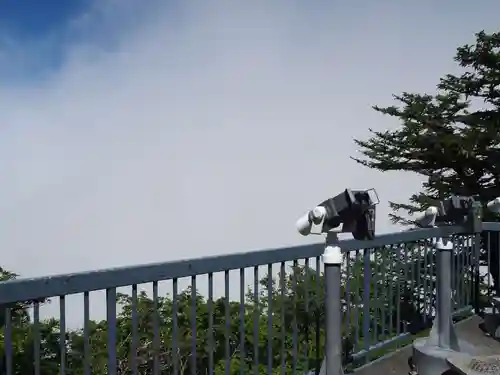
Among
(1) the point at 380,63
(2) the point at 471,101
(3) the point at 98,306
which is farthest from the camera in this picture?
(1) the point at 380,63

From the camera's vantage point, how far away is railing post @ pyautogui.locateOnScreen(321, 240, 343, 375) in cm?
272

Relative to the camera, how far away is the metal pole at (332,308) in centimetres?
272

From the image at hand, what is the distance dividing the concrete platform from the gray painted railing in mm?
80

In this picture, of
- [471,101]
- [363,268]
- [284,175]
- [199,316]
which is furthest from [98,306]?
[284,175]

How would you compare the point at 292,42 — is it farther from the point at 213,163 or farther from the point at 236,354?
the point at 236,354

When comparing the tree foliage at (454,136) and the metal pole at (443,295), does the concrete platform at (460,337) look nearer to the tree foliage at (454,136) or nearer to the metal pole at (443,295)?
the metal pole at (443,295)

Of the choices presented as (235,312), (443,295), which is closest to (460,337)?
(443,295)

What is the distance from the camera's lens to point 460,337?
4.70m

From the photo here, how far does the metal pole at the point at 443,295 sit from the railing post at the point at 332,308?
4.47 feet

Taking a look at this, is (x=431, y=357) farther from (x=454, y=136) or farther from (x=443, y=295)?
(x=454, y=136)

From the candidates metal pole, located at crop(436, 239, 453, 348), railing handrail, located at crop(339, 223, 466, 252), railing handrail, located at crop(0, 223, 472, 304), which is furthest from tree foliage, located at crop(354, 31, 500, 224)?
railing handrail, located at crop(0, 223, 472, 304)

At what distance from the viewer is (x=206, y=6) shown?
52.7 ft

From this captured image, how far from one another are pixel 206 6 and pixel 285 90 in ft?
10.7

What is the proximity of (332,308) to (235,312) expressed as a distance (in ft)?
3.52
